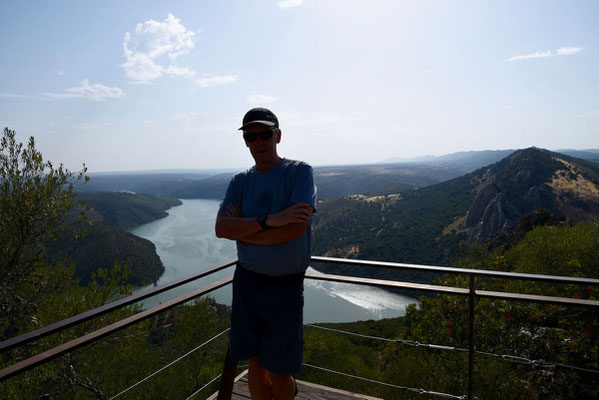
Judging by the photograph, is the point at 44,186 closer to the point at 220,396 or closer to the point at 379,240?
the point at 220,396

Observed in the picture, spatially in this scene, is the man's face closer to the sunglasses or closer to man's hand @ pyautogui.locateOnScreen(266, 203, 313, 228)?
the sunglasses

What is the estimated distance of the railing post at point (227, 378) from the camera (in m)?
1.80

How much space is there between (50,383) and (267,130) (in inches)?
308

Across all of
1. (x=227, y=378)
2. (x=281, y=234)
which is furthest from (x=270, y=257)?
(x=227, y=378)

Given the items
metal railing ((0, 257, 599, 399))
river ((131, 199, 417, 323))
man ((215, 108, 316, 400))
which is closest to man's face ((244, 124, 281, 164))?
man ((215, 108, 316, 400))

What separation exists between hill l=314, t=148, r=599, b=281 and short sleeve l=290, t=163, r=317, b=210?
30766mm

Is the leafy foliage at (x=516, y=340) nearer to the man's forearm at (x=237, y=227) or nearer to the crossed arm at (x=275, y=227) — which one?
the crossed arm at (x=275, y=227)

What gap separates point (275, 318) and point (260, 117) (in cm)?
87

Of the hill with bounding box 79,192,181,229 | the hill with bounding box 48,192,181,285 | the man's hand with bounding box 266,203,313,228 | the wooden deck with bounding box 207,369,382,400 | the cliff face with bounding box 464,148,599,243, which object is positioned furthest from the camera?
the hill with bounding box 79,192,181,229

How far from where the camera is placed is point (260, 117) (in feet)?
5.03

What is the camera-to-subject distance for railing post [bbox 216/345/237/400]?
1.80 m

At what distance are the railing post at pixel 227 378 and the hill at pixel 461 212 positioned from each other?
3033cm

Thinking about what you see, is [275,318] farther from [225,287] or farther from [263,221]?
[225,287]

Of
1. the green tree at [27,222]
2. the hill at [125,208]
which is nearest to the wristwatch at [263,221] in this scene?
the green tree at [27,222]
